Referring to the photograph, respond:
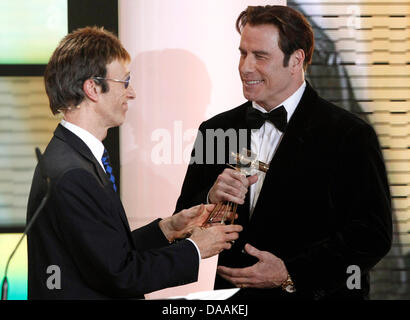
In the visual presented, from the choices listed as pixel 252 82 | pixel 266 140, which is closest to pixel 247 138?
pixel 266 140

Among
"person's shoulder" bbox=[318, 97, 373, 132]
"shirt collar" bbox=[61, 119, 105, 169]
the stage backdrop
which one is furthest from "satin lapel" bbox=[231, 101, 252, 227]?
Answer: "shirt collar" bbox=[61, 119, 105, 169]

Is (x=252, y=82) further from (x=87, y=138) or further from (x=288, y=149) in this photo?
(x=87, y=138)

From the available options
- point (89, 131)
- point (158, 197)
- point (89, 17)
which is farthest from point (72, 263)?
point (89, 17)

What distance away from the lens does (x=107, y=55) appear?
2.29 metres

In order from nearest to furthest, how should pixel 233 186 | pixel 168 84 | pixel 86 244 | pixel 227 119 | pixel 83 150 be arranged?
1. pixel 86 244
2. pixel 83 150
3. pixel 233 186
4. pixel 227 119
5. pixel 168 84

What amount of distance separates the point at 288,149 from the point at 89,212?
0.87m

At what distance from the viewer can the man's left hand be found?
2.41 m

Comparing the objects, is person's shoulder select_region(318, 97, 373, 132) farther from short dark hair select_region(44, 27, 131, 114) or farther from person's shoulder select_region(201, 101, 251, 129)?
short dark hair select_region(44, 27, 131, 114)

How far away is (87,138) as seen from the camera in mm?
2219

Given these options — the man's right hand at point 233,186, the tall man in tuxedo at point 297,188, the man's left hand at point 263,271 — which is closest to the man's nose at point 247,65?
the tall man in tuxedo at point 297,188

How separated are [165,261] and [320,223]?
662 mm

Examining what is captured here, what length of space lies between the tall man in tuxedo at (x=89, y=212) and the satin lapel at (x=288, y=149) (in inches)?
9.5
